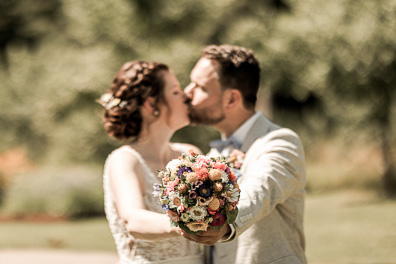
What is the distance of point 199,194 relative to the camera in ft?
7.65

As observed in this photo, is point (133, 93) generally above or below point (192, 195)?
above

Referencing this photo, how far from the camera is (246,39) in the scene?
20.0 m

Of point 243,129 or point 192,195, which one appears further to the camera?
point 243,129

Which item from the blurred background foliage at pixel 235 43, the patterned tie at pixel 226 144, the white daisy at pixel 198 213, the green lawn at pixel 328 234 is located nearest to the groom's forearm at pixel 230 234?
the white daisy at pixel 198 213

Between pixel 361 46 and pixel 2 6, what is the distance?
2157 centimetres

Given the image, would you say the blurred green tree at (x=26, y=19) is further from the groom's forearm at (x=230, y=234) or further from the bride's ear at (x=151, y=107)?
the groom's forearm at (x=230, y=234)

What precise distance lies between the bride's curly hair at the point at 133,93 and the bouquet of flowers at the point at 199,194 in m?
1.10

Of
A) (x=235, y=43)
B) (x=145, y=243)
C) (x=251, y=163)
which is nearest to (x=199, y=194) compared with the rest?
(x=251, y=163)

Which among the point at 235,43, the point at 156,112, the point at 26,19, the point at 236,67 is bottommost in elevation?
the point at 156,112

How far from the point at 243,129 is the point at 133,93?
0.72 m

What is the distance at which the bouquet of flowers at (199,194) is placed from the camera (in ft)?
7.62

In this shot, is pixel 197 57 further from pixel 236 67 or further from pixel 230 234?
pixel 230 234

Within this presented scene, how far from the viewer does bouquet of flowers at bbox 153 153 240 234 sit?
7.62ft

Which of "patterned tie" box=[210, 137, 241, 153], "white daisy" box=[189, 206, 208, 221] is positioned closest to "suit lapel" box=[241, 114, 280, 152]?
"patterned tie" box=[210, 137, 241, 153]
